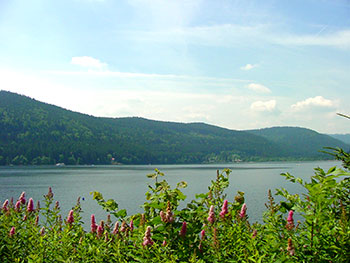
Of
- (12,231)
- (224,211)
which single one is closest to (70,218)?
(12,231)

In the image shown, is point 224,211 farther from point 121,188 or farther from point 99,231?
point 121,188

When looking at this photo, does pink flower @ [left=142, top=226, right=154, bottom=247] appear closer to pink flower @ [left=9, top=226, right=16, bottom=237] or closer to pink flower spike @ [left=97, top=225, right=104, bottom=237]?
pink flower spike @ [left=97, top=225, right=104, bottom=237]

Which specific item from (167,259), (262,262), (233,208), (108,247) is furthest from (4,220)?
(262,262)

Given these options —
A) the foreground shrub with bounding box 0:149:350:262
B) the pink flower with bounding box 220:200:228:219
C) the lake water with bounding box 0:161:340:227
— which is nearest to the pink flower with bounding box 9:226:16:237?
the foreground shrub with bounding box 0:149:350:262

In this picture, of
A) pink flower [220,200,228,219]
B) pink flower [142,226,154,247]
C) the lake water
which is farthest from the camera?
the lake water

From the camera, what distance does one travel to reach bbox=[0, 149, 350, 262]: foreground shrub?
349cm

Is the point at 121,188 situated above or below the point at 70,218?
below

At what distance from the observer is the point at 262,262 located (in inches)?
145

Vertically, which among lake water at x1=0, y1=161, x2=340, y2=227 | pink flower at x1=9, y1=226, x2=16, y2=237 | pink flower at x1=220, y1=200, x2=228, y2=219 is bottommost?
lake water at x1=0, y1=161, x2=340, y2=227

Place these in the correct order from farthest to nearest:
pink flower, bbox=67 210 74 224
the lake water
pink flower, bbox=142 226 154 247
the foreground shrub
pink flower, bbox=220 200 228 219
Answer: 1. the lake water
2. pink flower, bbox=67 210 74 224
3. pink flower, bbox=220 200 228 219
4. pink flower, bbox=142 226 154 247
5. the foreground shrub

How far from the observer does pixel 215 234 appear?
383 cm

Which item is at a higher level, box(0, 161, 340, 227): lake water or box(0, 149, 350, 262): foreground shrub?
box(0, 149, 350, 262): foreground shrub

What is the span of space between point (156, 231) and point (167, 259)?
56 cm

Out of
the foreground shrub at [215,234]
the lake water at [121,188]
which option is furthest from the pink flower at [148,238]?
the lake water at [121,188]
